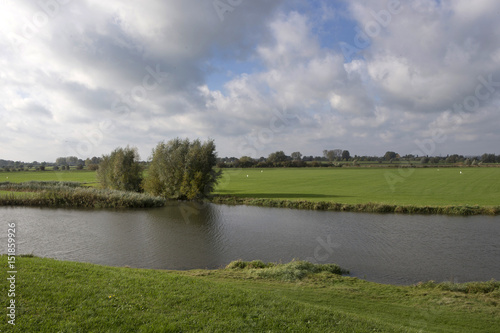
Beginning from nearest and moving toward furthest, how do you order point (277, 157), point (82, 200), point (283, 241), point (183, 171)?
1. point (283, 241)
2. point (82, 200)
3. point (183, 171)
4. point (277, 157)

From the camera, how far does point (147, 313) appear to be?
23.6 feet

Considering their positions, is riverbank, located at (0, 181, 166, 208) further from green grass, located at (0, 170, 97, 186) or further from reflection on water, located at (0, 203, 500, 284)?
green grass, located at (0, 170, 97, 186)

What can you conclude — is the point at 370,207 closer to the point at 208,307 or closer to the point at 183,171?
the point at 183,171

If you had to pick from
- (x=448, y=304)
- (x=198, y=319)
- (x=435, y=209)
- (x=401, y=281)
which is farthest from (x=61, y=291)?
(x=435, y=209)

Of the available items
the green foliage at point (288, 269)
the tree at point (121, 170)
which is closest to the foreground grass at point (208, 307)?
the green foliage at point (288, 269)

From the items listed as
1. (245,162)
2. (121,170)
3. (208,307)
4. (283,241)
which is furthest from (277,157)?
(208,307)

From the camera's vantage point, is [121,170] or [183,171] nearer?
[183,171]

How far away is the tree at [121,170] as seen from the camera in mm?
54500

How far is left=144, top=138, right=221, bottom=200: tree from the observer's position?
4916cm

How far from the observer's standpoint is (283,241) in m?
23.1

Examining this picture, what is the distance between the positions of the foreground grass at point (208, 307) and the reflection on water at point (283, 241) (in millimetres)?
4951

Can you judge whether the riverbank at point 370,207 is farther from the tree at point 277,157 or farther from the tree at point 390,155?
the tree at point 390,155

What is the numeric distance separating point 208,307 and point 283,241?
618 inches

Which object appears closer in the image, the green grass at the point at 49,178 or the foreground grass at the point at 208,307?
the foreground grass at the point at 208,307
